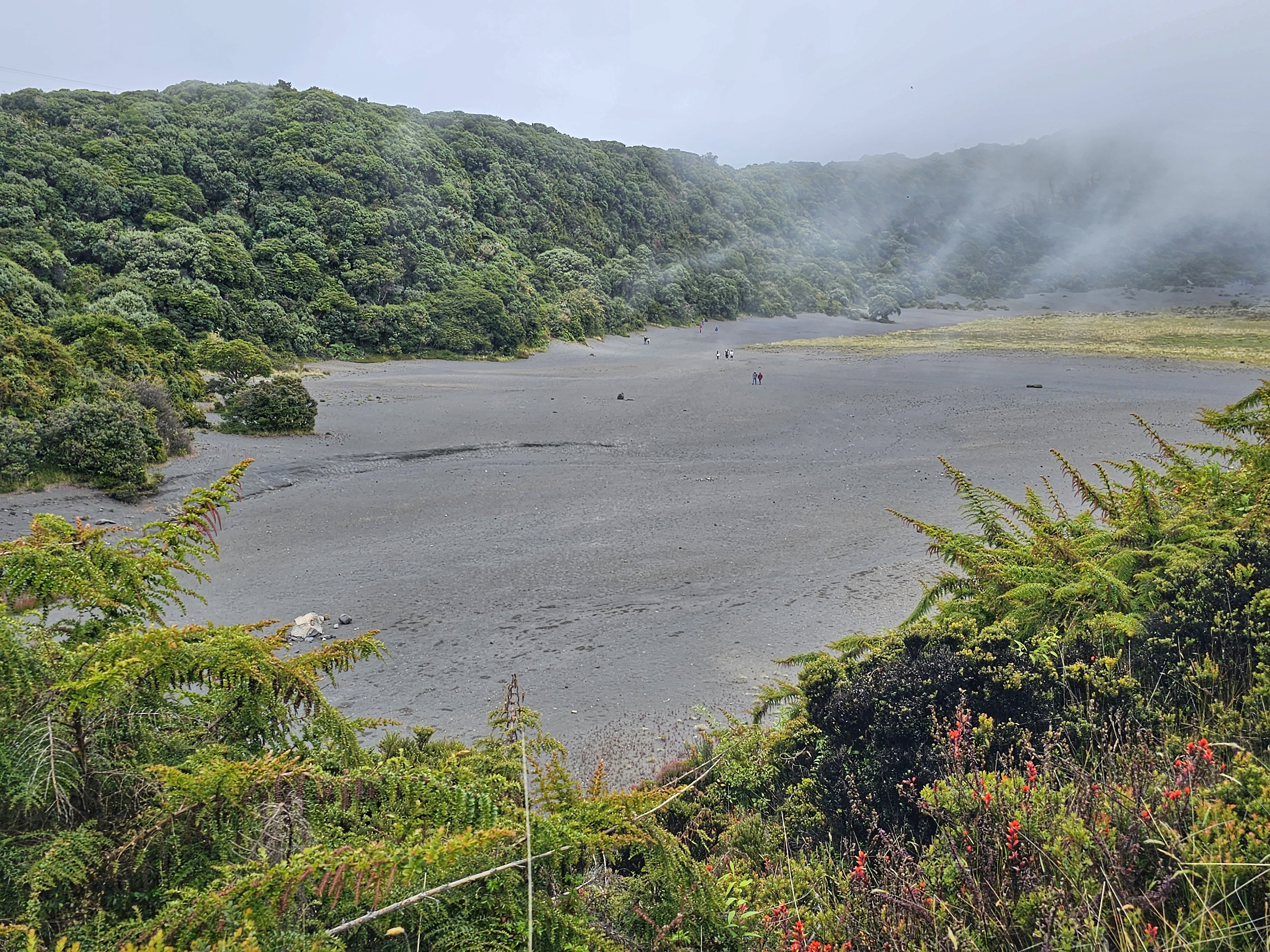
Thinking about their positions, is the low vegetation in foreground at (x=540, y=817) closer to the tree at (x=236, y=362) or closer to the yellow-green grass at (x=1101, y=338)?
the tree at (x=236, y=362)

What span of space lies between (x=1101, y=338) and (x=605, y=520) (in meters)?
48.5

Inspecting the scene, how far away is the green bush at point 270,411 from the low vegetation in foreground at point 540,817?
61.8 ft

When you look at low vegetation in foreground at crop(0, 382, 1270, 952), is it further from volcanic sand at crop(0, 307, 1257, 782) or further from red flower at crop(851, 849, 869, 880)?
volcanic sand at crop(0, 307, 1257, 782)

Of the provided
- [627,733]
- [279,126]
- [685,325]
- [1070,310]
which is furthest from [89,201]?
[1070,310]

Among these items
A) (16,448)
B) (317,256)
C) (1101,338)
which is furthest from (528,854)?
(1101,338)

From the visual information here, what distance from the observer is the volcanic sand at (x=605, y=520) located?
845 cm

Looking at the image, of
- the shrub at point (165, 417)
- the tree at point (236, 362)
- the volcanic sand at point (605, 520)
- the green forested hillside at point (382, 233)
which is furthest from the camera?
the green forested hillside at point (382, 233)

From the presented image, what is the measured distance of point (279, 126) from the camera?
171 feet

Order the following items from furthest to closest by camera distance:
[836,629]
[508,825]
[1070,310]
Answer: [1070,310], [836,629], [508,825]

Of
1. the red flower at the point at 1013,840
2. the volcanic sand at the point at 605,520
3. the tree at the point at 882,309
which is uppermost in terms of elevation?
the tree at the point at 882,309

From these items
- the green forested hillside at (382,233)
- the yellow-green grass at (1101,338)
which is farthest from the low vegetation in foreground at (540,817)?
the yellow-green grass at (1101,338)

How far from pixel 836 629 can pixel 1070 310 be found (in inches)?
3443

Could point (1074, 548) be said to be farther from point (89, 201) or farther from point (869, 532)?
point (89, 201)

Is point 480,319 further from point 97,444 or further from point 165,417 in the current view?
point 97,444
